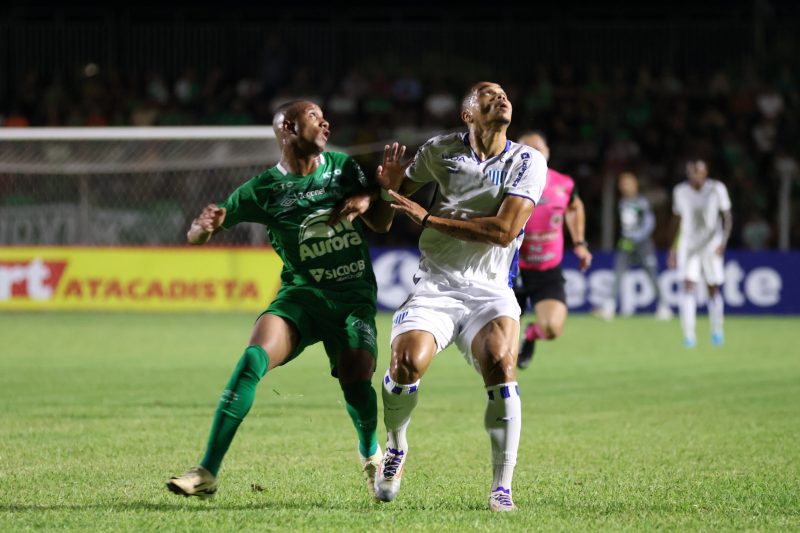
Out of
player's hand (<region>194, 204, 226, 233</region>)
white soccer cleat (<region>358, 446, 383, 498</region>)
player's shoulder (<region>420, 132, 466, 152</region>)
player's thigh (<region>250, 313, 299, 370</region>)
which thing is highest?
player's shoulder (<region>420, 132, 466, 152</region>)

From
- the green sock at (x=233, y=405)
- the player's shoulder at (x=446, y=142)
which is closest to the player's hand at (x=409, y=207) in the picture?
the player's shoulder at (x=446, y=142)

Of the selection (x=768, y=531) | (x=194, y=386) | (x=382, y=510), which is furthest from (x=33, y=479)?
(x=194, y=386)

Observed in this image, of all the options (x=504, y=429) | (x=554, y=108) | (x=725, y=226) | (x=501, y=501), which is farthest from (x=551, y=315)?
(x=554, y=108)

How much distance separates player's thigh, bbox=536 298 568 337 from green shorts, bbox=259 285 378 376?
5.33 meters

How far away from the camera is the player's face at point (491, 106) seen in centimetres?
612

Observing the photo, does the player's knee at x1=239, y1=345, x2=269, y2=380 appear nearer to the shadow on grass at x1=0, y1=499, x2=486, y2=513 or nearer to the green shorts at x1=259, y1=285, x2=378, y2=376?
the green shorts at x1=259, y1=285, x2=378, y2=376

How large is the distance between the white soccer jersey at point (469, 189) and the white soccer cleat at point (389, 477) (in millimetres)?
965

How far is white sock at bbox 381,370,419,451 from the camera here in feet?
20.2

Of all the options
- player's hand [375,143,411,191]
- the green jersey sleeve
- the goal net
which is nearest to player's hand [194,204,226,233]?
the green jersey sleeve

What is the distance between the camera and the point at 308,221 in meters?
6.44

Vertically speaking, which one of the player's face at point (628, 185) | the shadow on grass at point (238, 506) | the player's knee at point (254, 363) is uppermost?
the player's face at point (628, 185)

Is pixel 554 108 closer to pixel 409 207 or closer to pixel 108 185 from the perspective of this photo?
pixel 108 185

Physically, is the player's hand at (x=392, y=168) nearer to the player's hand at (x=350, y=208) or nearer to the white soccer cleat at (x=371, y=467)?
the player's hand at (x=350, y=208)

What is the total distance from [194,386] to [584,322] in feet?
34.7
